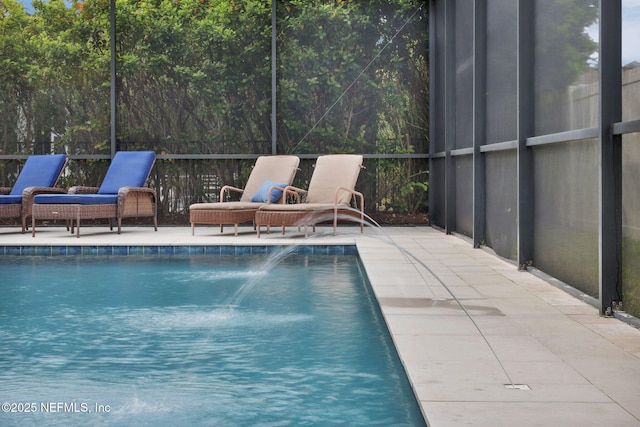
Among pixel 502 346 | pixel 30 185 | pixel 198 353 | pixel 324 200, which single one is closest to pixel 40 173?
pixel 30 185

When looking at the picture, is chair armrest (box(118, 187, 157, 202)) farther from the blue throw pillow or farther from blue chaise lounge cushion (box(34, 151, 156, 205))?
the blue throw pillow

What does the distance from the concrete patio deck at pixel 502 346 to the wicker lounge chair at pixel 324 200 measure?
196 centimetres

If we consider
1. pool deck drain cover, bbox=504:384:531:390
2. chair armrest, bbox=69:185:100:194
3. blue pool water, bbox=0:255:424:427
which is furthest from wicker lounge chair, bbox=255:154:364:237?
pool deck drain cover, bbox=504:384:531:390

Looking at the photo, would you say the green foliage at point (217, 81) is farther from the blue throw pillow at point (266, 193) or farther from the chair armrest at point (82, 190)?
the blue throw pillow at point (266, 193)

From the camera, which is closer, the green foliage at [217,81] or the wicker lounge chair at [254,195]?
the wicker lounge chair at [254,195]

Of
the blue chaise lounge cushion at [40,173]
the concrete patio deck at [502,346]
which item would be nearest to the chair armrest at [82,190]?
the blue chaise lounge cushion at [40,173]

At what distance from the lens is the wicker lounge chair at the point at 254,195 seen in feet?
27.0

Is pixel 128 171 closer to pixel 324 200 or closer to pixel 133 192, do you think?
pixel 133 192

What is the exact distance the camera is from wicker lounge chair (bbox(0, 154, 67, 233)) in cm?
849

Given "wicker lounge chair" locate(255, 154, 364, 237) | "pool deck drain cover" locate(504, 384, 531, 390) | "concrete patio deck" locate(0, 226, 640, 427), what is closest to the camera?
"concrete patio deck" locate(0, 226, 640, 427)

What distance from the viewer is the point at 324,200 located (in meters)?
8.77

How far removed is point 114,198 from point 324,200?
7.00 ft

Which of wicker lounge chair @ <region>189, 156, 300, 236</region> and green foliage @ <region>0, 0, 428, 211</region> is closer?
wicker lounge chair @ <region>189, 156, 300, 236</region>

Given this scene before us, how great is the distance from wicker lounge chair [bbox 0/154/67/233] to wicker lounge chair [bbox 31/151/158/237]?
0.29 metres
